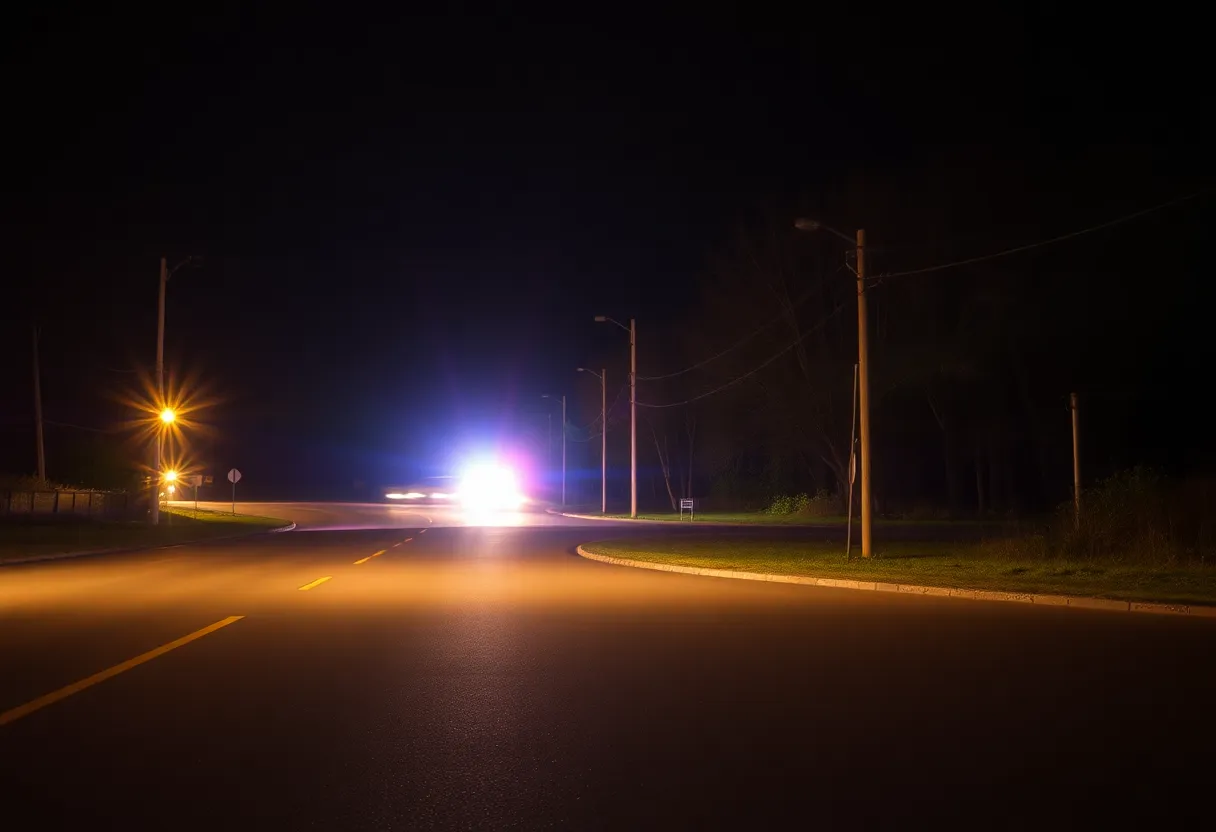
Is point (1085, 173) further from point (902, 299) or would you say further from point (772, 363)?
point (772, 363)

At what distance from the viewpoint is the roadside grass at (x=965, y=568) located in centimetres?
1541

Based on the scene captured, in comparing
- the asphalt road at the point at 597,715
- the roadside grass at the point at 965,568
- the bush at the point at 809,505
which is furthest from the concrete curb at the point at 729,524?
the asphalt road at the point at 597,715

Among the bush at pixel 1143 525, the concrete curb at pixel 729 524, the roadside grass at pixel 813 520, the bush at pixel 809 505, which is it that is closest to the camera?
the bush at pixel 1143 525

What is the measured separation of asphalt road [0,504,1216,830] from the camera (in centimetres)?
544

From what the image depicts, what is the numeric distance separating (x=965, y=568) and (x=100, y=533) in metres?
27.0

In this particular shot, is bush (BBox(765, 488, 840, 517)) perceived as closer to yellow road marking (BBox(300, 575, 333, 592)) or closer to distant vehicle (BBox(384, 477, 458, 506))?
distant vehicle (BBox(384, 477, 458, 506))

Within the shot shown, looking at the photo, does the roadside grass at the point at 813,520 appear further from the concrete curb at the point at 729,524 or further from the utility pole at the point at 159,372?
the utility pole at the point at 159,372

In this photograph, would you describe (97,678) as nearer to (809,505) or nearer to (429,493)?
(809,505)

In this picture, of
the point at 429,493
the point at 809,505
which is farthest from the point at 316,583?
the point at 429,493

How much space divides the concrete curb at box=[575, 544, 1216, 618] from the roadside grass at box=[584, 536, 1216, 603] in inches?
7.3

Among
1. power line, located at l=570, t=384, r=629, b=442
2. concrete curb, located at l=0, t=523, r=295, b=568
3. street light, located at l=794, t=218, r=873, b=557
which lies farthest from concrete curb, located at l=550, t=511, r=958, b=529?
power line, located at l=570, t=384, r=629, b=442

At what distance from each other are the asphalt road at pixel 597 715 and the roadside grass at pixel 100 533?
45.0ft

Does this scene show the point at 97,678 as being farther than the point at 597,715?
Yes

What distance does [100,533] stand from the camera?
32781mm
